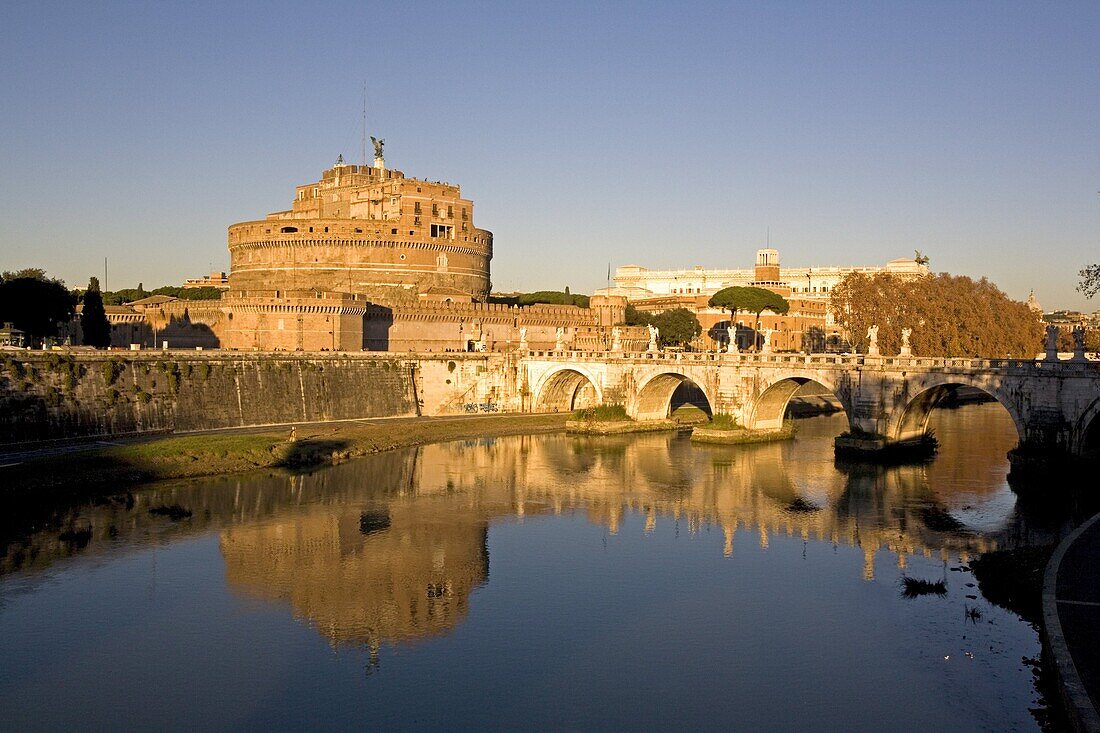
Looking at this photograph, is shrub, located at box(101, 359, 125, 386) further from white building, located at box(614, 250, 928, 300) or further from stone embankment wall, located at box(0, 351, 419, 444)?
white building, located at box(614, 250, 928, 300)

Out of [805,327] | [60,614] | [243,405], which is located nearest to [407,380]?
[243,405]

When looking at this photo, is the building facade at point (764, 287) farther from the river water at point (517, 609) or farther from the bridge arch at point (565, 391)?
the river water at point (517, 609)

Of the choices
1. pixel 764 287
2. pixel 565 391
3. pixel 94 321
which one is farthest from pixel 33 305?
pixel 764 287

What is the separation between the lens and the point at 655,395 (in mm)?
56750

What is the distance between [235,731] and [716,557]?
→ 14.9 m

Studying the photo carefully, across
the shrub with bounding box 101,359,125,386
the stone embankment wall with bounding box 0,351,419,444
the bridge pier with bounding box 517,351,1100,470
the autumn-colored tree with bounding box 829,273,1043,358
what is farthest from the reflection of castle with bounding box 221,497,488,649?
the autumn-colored tree with bounding box 829,273,1043,358

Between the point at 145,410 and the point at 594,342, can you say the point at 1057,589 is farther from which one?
the point at 594,342

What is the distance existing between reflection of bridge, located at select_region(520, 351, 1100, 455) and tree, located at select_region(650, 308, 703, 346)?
2564 centimetres

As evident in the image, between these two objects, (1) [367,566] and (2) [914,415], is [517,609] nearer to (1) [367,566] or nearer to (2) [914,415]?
(1) [367,566]

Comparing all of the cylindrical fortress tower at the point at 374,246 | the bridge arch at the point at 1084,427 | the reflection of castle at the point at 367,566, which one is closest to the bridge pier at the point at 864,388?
the bridge arch at the point at 1084,427

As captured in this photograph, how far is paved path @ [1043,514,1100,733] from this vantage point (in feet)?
44.7

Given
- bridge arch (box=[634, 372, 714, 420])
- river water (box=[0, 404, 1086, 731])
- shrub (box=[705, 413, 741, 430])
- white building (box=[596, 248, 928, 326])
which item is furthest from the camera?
white building (box=[596, 248, 928, 326])

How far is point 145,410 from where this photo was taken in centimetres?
4375

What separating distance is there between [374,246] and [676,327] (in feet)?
88.3
